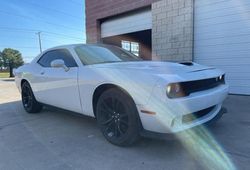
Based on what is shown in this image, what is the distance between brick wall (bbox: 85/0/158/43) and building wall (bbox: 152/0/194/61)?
72 centimetres

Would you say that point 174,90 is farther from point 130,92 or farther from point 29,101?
point 29,101

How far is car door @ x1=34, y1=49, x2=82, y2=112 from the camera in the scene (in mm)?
3461

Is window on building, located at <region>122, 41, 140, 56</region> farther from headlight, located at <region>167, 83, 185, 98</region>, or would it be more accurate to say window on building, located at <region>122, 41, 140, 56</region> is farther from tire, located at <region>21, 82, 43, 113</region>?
headlight, located at <region>167, 83, 185, 98</region>

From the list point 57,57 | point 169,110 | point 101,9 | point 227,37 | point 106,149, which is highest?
point 101,9

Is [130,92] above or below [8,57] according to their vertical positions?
below

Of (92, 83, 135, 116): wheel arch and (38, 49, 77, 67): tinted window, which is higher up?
(38, 49, 77, 67): tinted window

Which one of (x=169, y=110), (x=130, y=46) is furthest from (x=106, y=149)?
(x=130, y=46)

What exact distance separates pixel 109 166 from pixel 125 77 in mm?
1040

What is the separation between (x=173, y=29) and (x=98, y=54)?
4811mm

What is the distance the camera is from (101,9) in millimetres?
10227

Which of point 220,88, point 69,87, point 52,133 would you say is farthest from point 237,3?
point 52,133

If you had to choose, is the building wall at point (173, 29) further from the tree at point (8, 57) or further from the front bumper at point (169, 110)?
the tree at point (8, 57)

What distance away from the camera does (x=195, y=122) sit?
2721 mm

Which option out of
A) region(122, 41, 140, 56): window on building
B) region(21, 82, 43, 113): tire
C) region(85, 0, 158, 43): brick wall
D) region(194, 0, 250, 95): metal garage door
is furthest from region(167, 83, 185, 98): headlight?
region(122, 41, 140, 56): window on building
